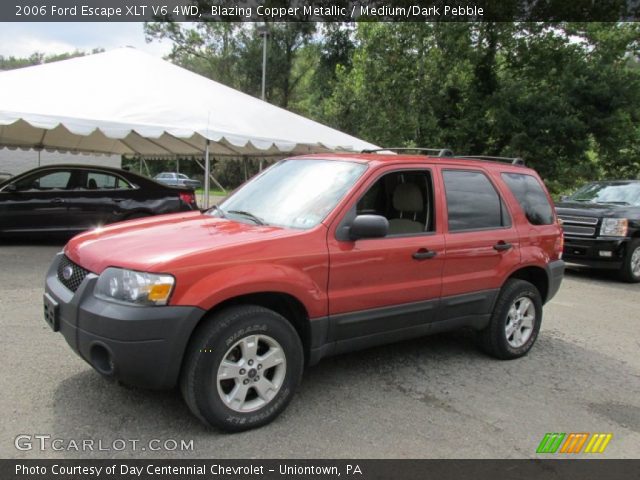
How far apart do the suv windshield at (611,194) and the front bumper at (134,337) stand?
976 centimetres

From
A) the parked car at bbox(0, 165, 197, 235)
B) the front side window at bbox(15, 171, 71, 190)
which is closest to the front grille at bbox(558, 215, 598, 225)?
the parked car at bbox(0, 165, 197, 235)

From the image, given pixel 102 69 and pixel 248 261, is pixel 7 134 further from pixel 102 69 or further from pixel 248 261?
pixel 248 261

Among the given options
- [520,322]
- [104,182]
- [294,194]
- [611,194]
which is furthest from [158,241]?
[611,194]

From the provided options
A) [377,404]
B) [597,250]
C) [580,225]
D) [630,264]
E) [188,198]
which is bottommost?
[377,404]

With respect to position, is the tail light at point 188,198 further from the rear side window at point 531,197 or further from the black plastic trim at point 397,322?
the black plastic trim at point 397,322

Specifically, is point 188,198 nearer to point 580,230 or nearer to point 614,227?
point 580,230

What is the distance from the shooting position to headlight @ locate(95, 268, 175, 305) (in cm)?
300

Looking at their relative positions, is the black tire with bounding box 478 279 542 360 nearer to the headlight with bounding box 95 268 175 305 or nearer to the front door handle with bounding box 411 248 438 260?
the front door handle with bounding box 411 248 438 260

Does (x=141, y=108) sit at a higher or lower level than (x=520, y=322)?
higher

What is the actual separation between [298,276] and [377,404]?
1.14 meters

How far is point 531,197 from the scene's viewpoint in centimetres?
524

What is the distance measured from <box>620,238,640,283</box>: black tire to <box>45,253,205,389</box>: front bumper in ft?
28.6

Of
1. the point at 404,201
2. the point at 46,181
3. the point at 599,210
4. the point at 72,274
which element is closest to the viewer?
the point at 72,274

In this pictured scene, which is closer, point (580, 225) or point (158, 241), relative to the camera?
point (158, 241)
